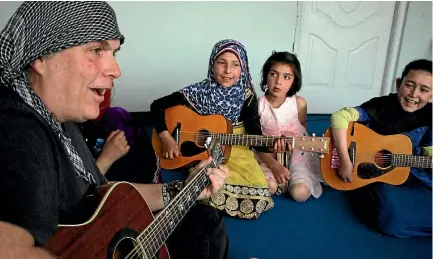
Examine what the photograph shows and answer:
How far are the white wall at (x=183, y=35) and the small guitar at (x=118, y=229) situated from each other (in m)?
2.64

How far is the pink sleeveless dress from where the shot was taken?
238cm

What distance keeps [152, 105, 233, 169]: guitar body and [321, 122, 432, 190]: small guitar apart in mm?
680

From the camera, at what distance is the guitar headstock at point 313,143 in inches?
80.0

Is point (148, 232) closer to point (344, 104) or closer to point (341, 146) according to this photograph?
point (341, 146)

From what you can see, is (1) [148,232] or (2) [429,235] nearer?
(1) [148,232]

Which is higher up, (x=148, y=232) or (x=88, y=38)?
(x=88, y=38)

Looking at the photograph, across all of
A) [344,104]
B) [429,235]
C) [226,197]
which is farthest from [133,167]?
[344,104]

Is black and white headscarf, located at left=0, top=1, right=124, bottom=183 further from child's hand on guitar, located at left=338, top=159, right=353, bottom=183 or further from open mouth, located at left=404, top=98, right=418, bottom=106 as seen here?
open mouth, located at left=404, top=98, right=418, bottom=106

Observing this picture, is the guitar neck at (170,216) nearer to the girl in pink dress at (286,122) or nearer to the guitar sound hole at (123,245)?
the guitar sound hole at (123,245)

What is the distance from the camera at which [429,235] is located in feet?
6.82

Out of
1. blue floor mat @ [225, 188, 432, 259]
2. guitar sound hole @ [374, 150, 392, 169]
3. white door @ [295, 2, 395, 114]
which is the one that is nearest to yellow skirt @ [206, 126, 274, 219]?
blue floor mat @ [225, 188, 432, 259]

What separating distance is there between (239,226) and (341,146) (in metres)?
0.74

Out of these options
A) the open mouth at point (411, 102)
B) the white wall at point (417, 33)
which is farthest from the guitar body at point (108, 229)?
the white wall at point (417, 33)

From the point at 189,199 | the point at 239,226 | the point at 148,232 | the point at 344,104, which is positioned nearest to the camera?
the point at 148,232
